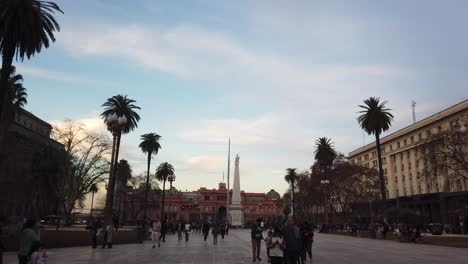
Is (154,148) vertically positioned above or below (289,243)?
above

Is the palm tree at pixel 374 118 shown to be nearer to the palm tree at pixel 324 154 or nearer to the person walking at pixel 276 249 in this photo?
the palm tree at pixel 324 154

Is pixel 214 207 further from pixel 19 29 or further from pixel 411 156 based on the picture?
pixel 19 29

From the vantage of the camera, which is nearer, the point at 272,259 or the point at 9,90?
the point at 272,259

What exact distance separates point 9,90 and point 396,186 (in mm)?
71418

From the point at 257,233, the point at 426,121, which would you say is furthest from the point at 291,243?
the point at 426,121

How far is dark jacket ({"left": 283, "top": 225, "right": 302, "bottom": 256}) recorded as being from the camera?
10945 mm

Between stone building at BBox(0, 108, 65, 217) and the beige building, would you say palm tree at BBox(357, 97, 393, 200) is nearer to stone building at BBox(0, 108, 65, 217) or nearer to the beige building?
the beige building

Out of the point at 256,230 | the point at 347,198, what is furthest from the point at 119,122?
the point at 347,198

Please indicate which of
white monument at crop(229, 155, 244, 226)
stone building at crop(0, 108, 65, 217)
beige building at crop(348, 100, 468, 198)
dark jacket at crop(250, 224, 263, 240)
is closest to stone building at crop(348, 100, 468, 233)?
beige building at crop(348, 100, 468, 198)

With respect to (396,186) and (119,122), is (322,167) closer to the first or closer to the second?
(396,186)

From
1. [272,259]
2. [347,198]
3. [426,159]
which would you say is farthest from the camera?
[347,198]

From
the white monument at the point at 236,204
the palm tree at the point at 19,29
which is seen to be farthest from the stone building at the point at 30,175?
the white monument at the point at 236,204

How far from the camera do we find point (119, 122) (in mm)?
25469

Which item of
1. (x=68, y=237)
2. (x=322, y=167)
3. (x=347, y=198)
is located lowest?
(x=68, y=237)
